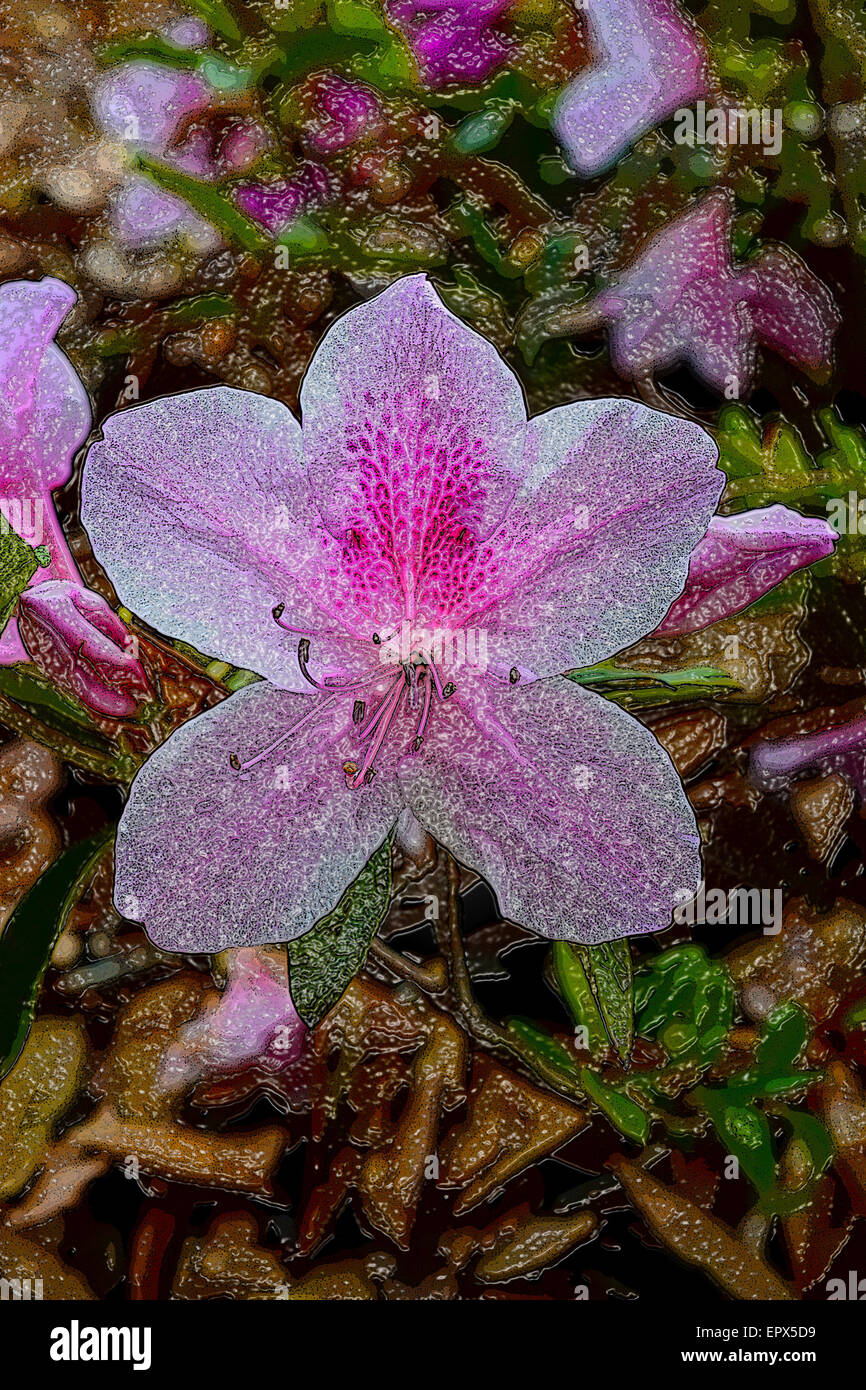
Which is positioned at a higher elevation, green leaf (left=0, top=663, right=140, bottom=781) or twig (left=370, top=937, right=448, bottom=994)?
green leaf (left=0, top=663, right=140, bottom=781)

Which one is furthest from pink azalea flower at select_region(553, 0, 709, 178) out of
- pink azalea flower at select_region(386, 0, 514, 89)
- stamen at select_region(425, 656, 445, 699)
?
stamen at select_region(425, 656, 445, 699)

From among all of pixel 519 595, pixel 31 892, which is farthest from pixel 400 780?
pixel 31 892

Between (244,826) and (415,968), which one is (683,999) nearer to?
(415,968)

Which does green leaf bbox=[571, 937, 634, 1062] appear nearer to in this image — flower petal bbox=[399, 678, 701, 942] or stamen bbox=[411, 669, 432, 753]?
flower petal bbox=[399, 678, 701, 942]

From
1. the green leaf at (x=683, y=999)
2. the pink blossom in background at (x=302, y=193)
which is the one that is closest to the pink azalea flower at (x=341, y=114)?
the pink blossom in background at (x=302, y=193)

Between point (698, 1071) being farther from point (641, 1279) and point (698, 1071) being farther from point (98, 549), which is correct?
point (98, 549)

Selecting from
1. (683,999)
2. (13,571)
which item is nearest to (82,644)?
(13,571)
